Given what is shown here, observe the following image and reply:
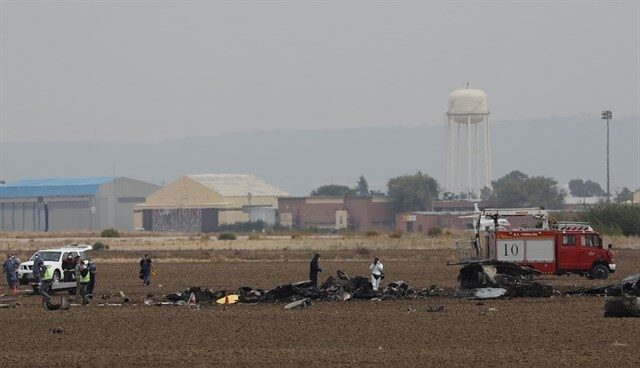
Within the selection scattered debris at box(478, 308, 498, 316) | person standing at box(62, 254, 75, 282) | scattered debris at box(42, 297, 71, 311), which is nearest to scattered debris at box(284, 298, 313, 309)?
scattered debris at box(478, 308, 498, 316)

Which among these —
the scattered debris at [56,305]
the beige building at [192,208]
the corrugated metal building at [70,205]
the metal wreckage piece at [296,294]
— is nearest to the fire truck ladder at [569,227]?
the metal wreckage piece at [296,294]

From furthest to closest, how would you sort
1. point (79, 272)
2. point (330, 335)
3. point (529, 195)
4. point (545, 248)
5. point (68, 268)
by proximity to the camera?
point (529, 195)
point (545, 248)
point (68, 268)
point (79, 272)
point (330, 335)

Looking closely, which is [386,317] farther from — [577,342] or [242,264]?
[242,264]

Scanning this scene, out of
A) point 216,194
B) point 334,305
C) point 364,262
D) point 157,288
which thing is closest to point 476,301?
point 334,305

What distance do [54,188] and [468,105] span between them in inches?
2176

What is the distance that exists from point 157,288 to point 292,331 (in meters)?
17.5

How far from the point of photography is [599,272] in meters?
51.3

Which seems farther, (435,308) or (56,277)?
(56,277)

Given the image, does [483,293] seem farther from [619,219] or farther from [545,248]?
[619,219]

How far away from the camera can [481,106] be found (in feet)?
639

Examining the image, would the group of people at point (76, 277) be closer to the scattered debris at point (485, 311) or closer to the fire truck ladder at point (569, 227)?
the scattered debris at point (485, 311)

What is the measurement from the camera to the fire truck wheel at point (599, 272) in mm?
51188

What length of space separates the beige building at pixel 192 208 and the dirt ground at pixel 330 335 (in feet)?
416

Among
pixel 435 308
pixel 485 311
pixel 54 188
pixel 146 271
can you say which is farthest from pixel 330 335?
pixel 54 188
